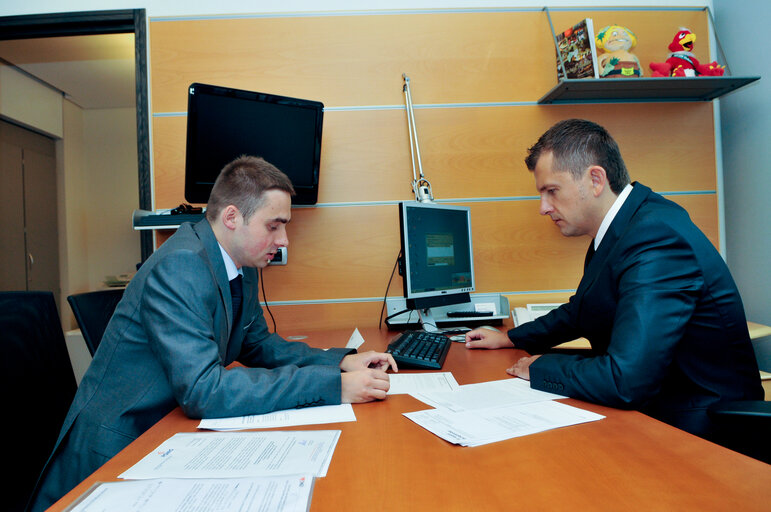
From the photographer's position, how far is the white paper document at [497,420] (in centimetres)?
78

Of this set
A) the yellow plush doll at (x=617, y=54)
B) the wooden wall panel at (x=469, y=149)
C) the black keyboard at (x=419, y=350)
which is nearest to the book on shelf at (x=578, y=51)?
the yellow plush doll at (x=617, y=54)

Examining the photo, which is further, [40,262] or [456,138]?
[40,262]

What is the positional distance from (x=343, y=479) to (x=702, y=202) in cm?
232

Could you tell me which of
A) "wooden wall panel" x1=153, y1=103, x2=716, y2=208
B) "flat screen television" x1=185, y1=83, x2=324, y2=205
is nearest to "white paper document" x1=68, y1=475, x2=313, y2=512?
"flat screen television" x1=185, y1=83, x2=324, y2=205

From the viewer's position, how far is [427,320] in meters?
1.86

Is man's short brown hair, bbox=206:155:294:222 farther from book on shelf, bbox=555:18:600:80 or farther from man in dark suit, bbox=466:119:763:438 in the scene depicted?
book on shelf, bbox=555:18:600:80

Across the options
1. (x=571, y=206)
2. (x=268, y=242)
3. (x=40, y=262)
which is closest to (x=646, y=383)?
(x=571, y=206)

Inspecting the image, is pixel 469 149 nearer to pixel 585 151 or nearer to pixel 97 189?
pixel 585 151

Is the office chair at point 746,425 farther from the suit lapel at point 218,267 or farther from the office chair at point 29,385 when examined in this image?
the office chair at point 29,385

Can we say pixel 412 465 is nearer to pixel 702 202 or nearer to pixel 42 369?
pixel 42 369

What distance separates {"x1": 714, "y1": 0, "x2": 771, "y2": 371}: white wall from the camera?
2080mm

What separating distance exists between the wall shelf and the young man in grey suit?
1.51m

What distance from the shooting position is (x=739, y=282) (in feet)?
7.33

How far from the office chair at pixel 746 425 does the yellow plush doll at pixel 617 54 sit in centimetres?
155
